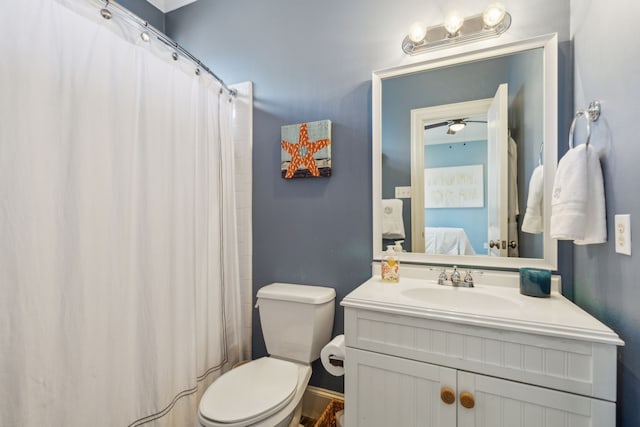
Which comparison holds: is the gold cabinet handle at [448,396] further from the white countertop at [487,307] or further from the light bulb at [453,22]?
the light bulb at [453,22]

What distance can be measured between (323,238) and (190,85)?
3.68ft

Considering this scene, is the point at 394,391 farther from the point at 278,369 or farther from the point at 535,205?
the point at 535,205

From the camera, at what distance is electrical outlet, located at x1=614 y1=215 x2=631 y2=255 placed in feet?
2.74

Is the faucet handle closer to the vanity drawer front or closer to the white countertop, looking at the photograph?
the white countertop

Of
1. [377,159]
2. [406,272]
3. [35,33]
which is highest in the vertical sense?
[35,33]

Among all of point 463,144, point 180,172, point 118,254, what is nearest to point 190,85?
point 180,172

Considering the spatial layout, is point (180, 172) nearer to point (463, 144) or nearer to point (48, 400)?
point (48, 400)

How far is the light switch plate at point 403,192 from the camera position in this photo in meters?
1.51

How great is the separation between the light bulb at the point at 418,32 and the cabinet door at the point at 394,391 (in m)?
1.44

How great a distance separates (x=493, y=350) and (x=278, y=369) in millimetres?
966

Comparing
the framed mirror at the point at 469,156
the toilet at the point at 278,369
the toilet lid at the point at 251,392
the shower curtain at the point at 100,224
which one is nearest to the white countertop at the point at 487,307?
the framed mirror at the point at 469,156

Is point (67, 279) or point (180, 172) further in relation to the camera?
point (180, 172)

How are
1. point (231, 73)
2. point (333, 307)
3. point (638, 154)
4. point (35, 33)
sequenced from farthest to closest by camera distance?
point (231, 73), point (333, 307), point (35, 33), point (638, 154)

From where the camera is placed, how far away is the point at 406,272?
148 cm
